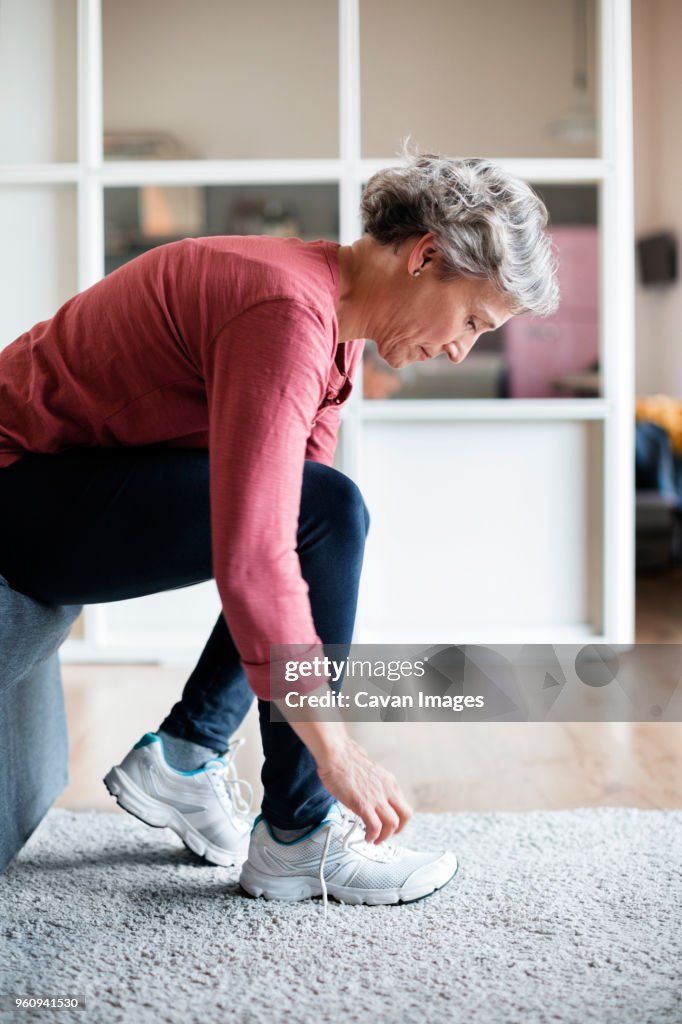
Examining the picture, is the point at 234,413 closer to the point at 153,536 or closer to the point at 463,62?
the point at 153,536

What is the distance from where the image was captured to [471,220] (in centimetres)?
102

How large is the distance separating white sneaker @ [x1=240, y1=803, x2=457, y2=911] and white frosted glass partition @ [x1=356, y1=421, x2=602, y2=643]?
1563mm

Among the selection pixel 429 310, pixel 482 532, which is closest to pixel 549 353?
pixel 482 532

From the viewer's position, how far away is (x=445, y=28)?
281 centimetres

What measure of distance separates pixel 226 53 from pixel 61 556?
214 centimetres

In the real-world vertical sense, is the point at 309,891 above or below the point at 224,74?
below

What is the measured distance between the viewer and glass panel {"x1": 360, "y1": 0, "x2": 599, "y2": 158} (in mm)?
2789

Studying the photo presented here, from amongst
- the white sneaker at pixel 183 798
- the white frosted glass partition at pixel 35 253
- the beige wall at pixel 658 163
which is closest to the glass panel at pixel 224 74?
the white frosted glass partition at pixel 35 253

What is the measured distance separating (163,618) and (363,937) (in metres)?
1.82

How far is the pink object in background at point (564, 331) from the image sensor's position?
2.77 metres

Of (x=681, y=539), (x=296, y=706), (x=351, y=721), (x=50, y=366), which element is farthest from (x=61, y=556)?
(x=681, y=539)

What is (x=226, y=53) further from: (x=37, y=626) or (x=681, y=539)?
(x=681, y=539)

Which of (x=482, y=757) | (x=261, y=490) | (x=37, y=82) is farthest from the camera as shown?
(x=37, y=82)

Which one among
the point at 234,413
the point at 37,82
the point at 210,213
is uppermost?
the point at 37,82
